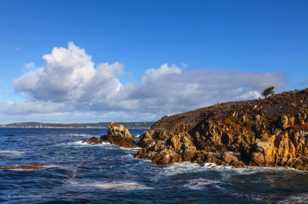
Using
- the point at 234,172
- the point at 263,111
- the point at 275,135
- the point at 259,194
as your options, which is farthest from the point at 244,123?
the point at 259,194

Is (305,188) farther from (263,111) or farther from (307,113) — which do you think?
(263,111)

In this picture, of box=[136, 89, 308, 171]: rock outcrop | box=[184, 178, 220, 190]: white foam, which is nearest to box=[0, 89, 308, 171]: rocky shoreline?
box=[136, 89, 308, 171]: rock outcrop

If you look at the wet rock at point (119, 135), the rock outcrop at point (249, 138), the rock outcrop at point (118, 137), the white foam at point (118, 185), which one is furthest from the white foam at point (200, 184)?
the wet rock at point (119, 135)

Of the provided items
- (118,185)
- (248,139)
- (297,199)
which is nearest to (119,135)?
(248,139)

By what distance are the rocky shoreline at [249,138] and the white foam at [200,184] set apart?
1436 centimetres

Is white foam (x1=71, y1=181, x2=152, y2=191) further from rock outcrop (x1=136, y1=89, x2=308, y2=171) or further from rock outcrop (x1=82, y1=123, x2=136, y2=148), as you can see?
rock outcrop (x1=82, y1=123, x2=136, y2=148)

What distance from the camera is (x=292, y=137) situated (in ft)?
220

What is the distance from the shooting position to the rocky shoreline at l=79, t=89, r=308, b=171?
66.1 m

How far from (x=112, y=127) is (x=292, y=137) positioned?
64.7 metres

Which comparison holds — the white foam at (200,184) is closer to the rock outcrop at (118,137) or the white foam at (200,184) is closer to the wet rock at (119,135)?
the rock outcrop at (118,137)

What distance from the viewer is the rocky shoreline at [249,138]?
66125mm

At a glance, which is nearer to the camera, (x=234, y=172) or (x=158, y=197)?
(x=158, y=197)

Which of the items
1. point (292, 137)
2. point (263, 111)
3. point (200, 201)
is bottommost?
point (200, 201)

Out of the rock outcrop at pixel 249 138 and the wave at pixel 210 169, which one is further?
the rock outcrop at pixel 249 138
